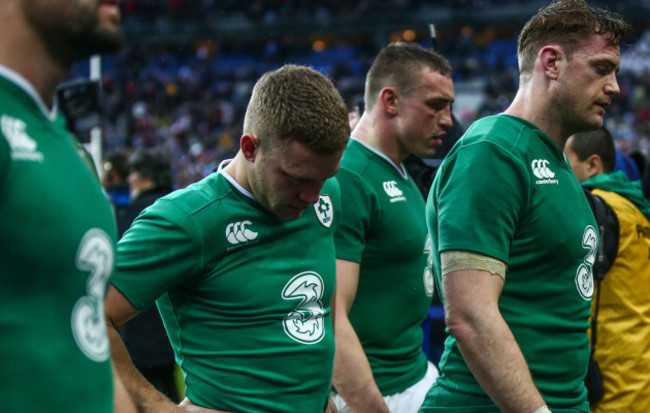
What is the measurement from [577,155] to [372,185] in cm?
165

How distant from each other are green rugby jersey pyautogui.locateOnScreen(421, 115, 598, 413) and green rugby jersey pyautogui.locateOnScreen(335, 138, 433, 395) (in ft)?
2.12

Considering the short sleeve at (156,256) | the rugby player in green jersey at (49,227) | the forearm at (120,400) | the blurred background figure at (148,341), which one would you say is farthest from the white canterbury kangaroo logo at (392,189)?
the blurred background figure at (148,341)

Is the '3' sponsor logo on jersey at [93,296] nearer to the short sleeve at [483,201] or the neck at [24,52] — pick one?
the neck at [24,52]

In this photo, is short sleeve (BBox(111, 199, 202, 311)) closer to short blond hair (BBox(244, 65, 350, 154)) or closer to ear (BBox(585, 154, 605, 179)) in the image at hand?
short blond hair (BBox(244, 65, 350, 154))

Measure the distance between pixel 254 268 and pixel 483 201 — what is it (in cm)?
67

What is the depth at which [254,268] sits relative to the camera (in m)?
2.30

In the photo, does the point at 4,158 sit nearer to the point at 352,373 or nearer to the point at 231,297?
the point at 231,297

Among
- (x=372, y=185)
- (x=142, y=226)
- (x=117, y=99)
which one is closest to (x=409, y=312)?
(x=372, y=185)

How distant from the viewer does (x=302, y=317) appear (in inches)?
92.2

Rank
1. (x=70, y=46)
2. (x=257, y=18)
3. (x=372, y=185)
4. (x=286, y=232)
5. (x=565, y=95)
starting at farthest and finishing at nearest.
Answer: (x=257, y=18)
(x=372, y=185)
(x=565, y=95)
(x=286, y=232)
(x=70, y=46)

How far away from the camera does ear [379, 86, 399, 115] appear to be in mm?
3693

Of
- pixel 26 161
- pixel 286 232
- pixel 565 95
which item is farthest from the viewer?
pixel 565 95

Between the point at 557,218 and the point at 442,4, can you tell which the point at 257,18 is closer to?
the point at 442,4

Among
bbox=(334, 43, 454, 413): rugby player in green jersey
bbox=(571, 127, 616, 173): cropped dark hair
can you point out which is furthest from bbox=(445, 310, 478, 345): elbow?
bbox=(571, 127, 616, 173): cropped dark hair
